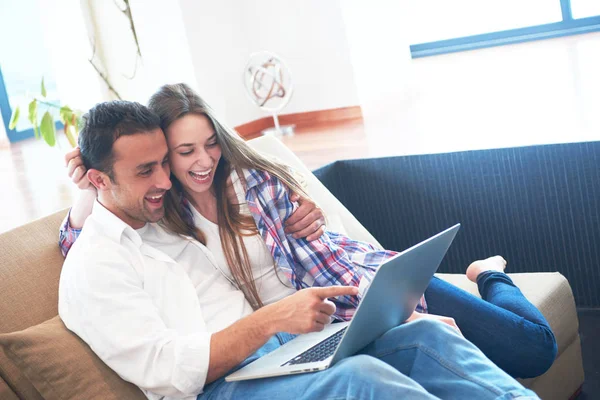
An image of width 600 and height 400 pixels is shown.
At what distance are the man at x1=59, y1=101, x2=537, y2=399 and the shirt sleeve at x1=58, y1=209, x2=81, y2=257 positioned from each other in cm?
17

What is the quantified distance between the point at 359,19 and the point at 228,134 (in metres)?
3.95

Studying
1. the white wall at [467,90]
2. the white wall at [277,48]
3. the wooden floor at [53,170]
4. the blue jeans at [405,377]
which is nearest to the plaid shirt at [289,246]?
the blue jeans at [405,377]

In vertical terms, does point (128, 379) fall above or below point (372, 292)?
below

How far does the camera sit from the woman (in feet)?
6.53

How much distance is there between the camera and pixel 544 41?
22.7 ft

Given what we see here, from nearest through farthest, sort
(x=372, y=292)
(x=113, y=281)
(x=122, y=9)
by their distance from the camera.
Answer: (x=372, y=292) < (x=113, y=281) < (x=122, y=9)

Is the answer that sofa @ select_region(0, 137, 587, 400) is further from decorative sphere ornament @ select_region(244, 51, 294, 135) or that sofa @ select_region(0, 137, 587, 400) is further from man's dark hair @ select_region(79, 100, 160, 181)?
decorative sphere ornament @ select_region(244, 51, 294, 135)

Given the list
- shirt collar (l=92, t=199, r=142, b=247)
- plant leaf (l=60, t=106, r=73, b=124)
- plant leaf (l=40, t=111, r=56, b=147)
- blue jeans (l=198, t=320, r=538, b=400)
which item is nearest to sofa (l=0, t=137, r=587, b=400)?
shirt collar (l=92, t=199, r=142, b=247)

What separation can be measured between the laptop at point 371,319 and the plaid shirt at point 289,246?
266mm

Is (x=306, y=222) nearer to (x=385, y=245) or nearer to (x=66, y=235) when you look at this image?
(x=66, y=235)

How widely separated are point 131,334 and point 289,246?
0.55 meters

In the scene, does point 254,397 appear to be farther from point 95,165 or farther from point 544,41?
point 544,41

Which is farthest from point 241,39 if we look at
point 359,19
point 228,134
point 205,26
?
point 228,134

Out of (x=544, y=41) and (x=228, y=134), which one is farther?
(x=544, y=41)
